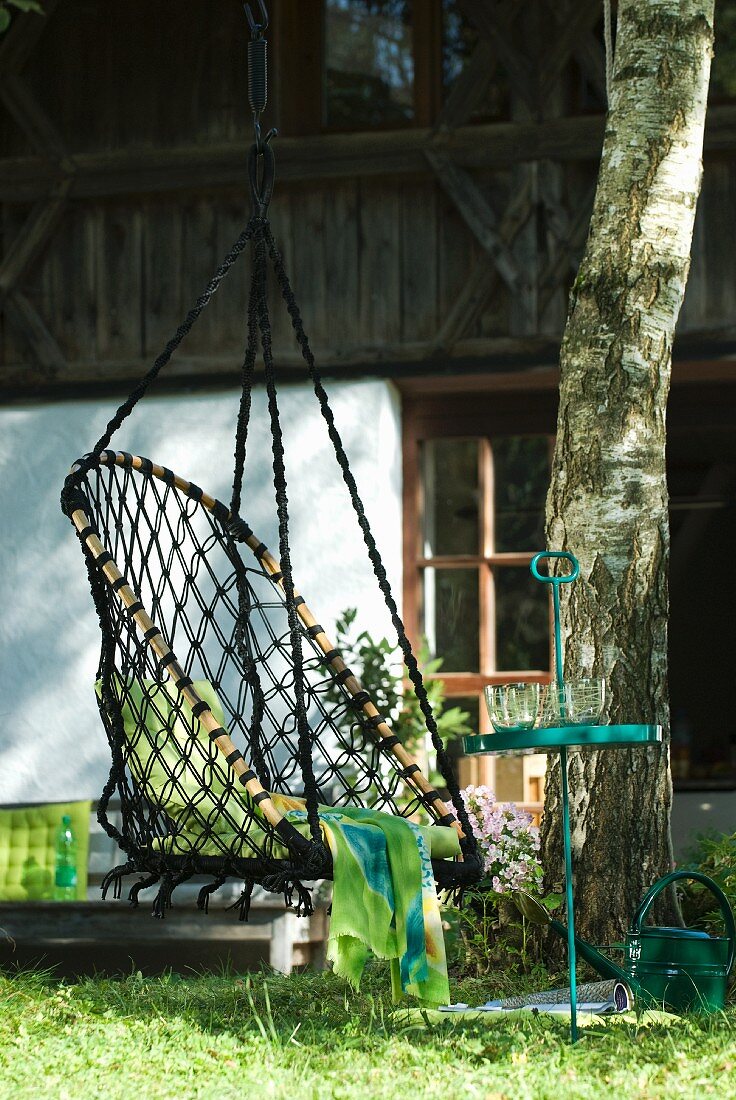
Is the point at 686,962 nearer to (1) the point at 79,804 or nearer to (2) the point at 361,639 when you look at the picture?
(2) the point at 361,639

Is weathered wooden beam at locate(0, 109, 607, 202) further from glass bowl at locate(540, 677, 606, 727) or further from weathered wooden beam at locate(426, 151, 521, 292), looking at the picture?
glass bowl at locate(540, 677, 606, 727)

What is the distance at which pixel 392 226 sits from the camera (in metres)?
6.14

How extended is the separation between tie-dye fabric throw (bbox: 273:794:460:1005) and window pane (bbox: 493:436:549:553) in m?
2.94

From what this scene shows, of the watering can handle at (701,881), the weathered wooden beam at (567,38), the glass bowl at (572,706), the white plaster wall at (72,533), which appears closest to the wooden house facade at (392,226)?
the weathered wooden beam at (567,38)

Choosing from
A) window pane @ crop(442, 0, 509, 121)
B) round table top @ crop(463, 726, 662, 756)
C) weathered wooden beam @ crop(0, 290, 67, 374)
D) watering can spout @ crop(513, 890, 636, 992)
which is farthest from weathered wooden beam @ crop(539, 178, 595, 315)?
round table top @ crop(463, 726, 662, 756)

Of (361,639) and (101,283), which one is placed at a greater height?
(101,283)

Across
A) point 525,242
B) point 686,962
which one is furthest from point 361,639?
point 686,962

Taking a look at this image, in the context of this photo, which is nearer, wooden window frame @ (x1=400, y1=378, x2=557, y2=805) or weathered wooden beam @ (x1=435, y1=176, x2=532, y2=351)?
weathered wooden beam @ (x1=435, y1=176, x2=532, y2=351)

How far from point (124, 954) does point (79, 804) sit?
22.6 inches

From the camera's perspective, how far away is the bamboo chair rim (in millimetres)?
3236

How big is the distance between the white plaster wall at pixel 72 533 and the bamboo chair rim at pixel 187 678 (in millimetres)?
1787

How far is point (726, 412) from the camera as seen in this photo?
19.7 feet

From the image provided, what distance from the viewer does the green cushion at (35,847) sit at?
5.59 m

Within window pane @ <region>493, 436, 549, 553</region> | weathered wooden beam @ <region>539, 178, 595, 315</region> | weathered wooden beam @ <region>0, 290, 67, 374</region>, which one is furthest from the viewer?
weathered wooden beam @ <region>0, 290, 67, 374</region>
